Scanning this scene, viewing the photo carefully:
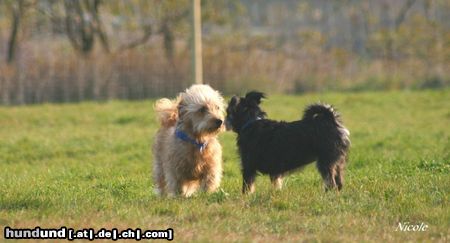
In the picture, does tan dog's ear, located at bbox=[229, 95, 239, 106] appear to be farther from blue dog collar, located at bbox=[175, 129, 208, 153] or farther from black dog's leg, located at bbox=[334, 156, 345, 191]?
black dog's leg, located at bbox=[334, 156, 345, 191]

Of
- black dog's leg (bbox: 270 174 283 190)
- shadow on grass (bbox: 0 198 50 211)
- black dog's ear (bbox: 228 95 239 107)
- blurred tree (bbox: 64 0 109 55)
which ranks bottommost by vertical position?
black dog's leg (bbox: 270 174 283 190)

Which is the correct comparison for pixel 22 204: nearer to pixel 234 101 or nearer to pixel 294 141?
pixel 234 101

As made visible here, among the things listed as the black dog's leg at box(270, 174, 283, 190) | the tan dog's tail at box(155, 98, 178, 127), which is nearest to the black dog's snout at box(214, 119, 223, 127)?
the tan dog's tail at box(155, 98, 178, 127)

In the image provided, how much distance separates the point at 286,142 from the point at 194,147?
3.45 feet

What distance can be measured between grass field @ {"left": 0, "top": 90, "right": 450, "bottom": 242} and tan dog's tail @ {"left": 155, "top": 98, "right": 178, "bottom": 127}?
871mm

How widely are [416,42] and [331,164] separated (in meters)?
22.0

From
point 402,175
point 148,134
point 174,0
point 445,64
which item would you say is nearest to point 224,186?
point 402,175

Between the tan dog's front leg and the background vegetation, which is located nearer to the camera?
the tan dog's front leg

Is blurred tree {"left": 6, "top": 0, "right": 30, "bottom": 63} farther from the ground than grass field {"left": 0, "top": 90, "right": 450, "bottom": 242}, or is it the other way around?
blurred tree {"left": 6, "top": 0, "right": 30, "bottom": 63}

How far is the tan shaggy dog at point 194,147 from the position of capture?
944 cm

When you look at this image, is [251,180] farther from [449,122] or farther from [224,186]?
[449,122]

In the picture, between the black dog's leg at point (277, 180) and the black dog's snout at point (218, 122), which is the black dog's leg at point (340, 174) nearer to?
the black dog's leg at point (277, 180)

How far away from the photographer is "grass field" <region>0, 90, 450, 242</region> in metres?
7.49

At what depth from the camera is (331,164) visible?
931 centimetres
